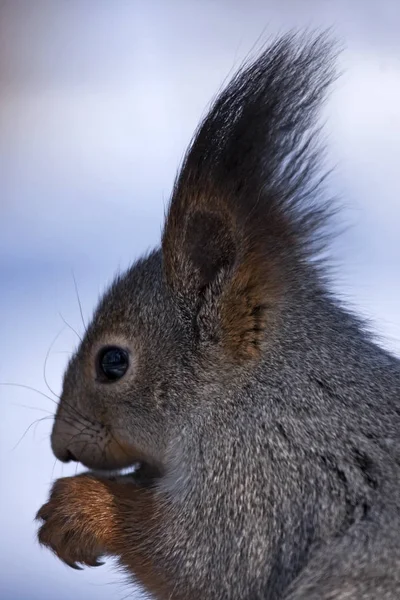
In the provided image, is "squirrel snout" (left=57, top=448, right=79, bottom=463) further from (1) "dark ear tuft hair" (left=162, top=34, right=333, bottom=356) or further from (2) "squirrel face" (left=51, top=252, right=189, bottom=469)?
(1) "dark ear tuft hair" (left=162, top=34, right=333, bottom=356)

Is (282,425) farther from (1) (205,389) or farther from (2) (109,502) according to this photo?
(2) (109,502)

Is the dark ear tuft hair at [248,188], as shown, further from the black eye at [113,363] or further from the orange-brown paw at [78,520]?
the orange-brown paw at [78,520]

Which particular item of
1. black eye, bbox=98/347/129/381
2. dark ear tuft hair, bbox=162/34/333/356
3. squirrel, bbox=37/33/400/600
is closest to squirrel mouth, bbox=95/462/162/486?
squirrel, bbox=37/33/400/600

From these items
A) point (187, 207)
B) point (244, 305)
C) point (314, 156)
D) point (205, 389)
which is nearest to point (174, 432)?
point (205, 389)

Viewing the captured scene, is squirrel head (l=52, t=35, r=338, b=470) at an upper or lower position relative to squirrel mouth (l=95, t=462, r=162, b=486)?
upper

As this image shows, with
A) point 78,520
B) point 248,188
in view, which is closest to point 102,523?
point 78,520

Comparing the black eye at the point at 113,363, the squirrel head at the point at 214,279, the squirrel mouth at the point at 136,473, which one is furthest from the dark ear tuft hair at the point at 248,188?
the squirrel mouth at the point at 136,473
